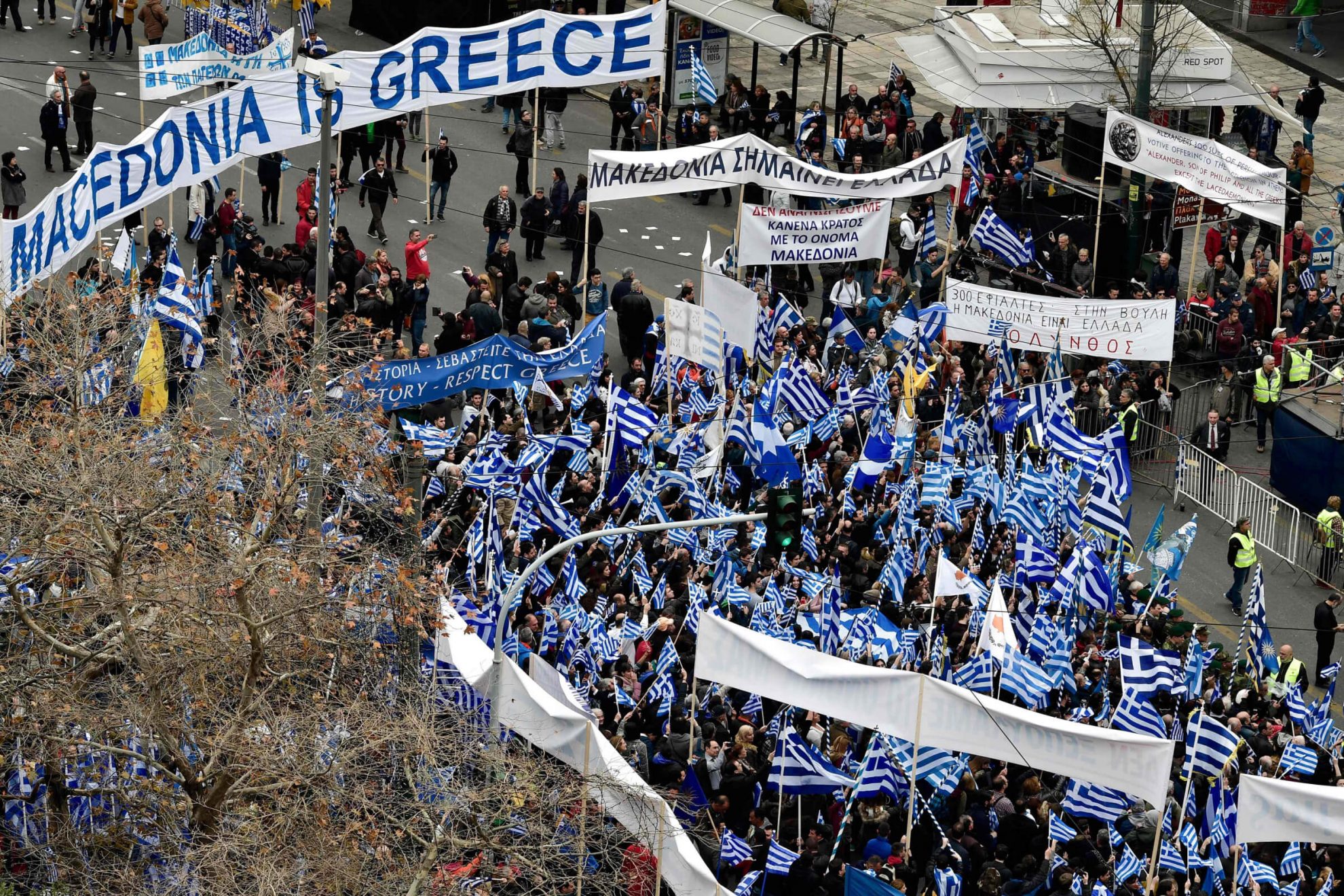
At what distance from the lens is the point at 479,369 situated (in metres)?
29.5

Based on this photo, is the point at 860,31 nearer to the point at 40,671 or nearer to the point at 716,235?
the point at 716,235

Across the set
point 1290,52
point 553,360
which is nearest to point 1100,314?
point 553,360

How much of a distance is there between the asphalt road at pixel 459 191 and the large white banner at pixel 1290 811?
10.8 metres

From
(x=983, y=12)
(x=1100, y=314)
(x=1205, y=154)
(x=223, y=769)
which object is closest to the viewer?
(x=223, y=769)

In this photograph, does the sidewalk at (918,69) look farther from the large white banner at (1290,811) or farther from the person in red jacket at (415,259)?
the large white banner at (1290,811)

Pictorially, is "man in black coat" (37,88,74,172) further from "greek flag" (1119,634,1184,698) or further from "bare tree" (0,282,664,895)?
"greek flag" (1119,634,1184,698)

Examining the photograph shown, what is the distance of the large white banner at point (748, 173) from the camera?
111ft

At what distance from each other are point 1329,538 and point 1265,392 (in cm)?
349

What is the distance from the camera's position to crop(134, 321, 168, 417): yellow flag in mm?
27281

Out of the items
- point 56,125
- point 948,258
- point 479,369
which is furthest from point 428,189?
point 479,369

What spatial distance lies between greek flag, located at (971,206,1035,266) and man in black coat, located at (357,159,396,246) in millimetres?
Answer: 9422

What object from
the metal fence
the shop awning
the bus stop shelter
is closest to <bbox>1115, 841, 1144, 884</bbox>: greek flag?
the metal fence

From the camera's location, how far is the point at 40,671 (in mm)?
21484

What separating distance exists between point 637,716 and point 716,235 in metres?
16.5
